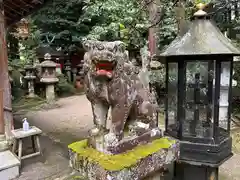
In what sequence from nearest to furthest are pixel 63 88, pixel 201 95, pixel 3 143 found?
pixel 201 95 < pixel 3 143 < pixel 63 88

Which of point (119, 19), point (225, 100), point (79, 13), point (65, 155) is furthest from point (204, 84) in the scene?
point (79, 13)

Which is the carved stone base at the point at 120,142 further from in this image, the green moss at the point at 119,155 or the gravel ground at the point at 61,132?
the gravel ground at the point at 61,132

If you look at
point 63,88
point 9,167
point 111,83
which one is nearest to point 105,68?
point 111,83

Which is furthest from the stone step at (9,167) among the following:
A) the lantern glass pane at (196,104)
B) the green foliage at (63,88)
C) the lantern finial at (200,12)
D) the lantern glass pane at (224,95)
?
the green foliage at (63,88)

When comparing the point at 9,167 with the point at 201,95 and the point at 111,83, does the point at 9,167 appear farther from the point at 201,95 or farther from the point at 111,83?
the point at 201,95

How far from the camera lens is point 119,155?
1.58 meters

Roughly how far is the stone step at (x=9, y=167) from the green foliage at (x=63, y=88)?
6.43 metres

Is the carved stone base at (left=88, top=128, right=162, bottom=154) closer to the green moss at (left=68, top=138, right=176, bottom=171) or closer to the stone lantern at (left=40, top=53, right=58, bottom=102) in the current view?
the green moss at (left=68, top=138, right=176, bottom=171)

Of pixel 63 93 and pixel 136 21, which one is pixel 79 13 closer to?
pixel 63 93

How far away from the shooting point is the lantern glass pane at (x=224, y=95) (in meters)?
2.30

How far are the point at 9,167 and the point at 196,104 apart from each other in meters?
2.49

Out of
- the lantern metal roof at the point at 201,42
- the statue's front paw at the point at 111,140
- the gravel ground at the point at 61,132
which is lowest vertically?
the gravel ground at the point at 61,132

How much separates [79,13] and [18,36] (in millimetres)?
3350

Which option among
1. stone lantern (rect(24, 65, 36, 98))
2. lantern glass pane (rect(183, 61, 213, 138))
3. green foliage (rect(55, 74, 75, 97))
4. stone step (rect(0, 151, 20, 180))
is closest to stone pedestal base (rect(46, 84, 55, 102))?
stone lantern (rect(24, 65, 36, 98))
